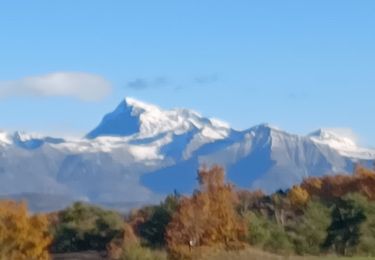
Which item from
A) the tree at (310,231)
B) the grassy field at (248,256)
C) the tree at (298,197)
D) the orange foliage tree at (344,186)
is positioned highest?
the orange foliage tree at (344,186)

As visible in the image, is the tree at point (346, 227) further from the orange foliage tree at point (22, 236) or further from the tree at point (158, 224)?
the orange foliage tree at point (22, 236)

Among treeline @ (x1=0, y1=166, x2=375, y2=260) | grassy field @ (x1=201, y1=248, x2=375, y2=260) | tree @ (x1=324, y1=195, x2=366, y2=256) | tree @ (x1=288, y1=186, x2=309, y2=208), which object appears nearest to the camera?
grassy field @ (x1=201, y1=248, x2=375, y2=260)

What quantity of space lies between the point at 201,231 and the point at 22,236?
32.4 feet

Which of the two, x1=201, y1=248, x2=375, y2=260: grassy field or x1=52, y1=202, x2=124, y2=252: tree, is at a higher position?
x1=52, y1=202, x2=124, y2=252: tree

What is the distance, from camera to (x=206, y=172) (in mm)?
66250

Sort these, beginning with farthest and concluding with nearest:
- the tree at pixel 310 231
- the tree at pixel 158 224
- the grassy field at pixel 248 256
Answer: the tree at pixel 158 224
the tree at pixel 310 231
the grassy field at pixel 248 256

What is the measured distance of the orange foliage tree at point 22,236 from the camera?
63.0 metres

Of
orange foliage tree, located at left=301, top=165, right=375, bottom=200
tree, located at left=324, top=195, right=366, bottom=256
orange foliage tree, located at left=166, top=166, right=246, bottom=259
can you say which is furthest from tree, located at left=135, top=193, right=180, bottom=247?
orange foliage tree, located at left=301, top=165, right=375, bottom=200

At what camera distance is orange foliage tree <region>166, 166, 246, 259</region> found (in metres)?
59.2

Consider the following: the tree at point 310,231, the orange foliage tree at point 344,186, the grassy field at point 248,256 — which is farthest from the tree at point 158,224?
the orange foliage tree at point 344,186

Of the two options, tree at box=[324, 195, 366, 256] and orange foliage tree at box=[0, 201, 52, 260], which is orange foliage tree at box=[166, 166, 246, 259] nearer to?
tree at box=[324, 195, 366, 256]

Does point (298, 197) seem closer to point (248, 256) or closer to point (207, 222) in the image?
point (207, 222)

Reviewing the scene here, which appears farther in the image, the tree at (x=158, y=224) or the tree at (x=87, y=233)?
the tree at (x=87, y=233)

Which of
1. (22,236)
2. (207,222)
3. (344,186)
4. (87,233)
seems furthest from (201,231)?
(344,186)
